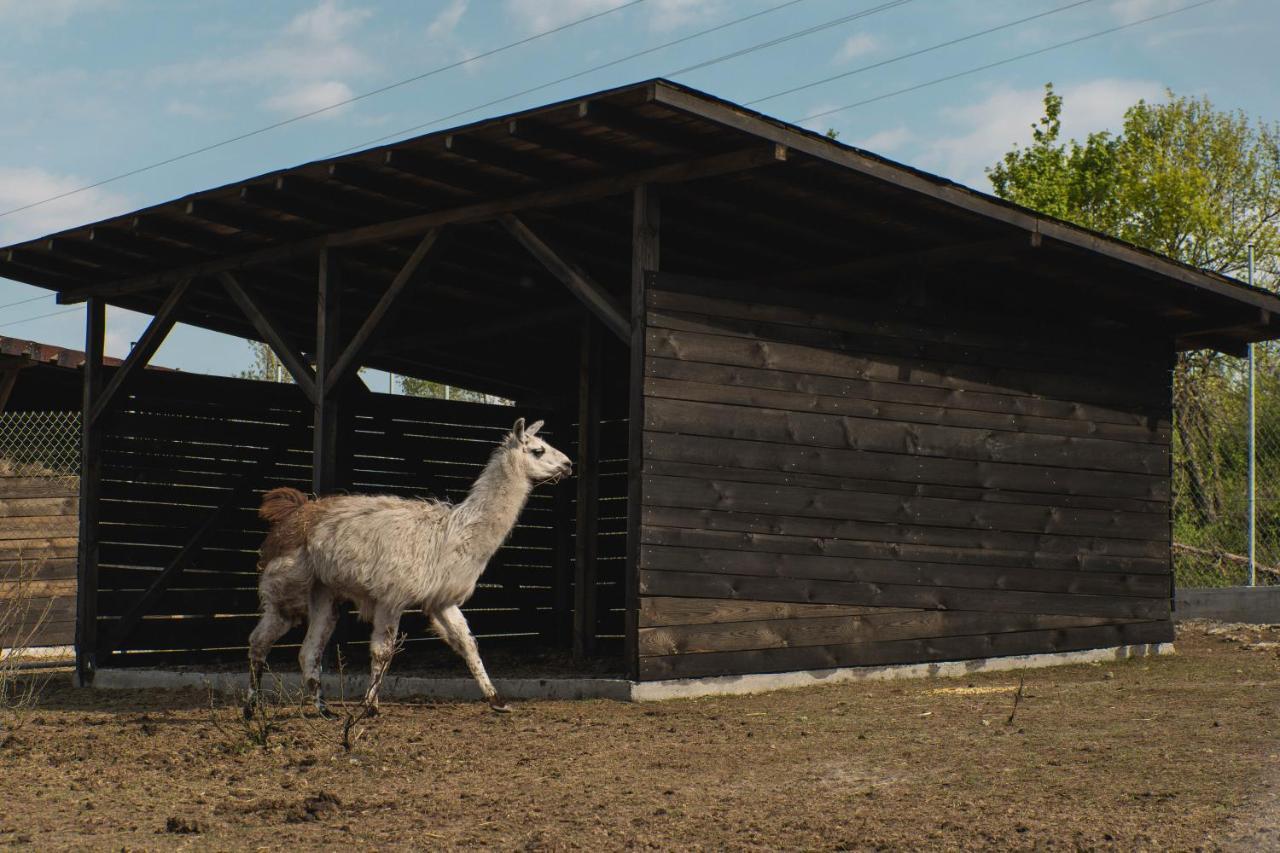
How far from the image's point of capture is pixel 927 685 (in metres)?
10.7

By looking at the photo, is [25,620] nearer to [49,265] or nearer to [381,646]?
[49,265]

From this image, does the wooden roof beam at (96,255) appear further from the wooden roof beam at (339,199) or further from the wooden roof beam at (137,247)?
the wooden roof beam at (339,199)

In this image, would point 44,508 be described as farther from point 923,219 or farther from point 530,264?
point 923,219

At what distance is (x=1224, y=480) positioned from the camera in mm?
15008

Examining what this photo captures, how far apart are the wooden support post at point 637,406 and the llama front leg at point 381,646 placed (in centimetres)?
157

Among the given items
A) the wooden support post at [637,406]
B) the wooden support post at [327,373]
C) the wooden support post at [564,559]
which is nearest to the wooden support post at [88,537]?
the wooden support post at [327,373]

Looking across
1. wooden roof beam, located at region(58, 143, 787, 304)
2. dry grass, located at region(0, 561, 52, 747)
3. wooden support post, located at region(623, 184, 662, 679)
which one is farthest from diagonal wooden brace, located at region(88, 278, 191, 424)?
wooden support post, located at region(623, 184, 662, 679)

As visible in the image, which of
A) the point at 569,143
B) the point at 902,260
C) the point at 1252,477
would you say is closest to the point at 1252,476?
the point at 1252,477

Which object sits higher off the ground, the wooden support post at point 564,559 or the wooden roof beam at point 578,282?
the wooden roof beam at point 578,282

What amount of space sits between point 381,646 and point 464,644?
1.86 ft

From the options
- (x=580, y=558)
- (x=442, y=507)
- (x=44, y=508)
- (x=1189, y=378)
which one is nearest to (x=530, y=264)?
(x=580, y=558)

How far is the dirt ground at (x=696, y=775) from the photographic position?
6.08m

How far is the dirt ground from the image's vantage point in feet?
19.9

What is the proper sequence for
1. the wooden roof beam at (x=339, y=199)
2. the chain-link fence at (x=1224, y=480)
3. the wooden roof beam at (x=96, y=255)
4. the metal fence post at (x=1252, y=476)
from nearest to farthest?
the wooden roof beam at (x=339, y=199) < the wooden roof beam at (x=96, y=255) < the metal fence post at (x=1252, y=476) < the chain-link fence at (x=1224, y=480)
